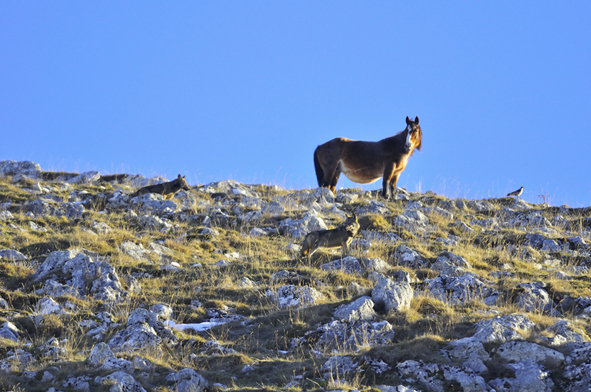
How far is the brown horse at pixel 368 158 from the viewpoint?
2261 centimetres

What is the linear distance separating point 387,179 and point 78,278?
13623 mm

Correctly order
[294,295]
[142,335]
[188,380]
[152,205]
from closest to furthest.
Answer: [188,380]
[142,335]
[294,295]
[152,205]

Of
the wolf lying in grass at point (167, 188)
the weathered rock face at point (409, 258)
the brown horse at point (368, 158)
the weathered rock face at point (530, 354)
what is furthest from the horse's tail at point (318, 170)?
the weathered rock face at point (530, 354)

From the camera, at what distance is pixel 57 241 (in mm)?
14789

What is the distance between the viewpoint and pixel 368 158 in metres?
23.3

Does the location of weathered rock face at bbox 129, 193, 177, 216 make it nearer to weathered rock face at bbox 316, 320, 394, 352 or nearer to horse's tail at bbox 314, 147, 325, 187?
horse's tail at bbox 314, 147, 325, 187

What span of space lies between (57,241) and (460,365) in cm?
1068

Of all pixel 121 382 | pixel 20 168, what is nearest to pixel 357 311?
pixel 121 382

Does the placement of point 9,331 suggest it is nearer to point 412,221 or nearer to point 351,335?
point 351,335

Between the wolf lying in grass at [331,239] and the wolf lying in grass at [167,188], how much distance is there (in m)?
9.13

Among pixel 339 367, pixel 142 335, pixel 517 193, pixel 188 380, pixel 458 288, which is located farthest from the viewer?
pixel 517 193

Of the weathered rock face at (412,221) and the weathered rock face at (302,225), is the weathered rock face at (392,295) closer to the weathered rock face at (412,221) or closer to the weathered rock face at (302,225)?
the weathered rock face at (302,225)

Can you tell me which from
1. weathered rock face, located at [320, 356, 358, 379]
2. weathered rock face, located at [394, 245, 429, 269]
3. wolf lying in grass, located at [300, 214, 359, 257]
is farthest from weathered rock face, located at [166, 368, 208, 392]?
weathered rock face, located at [394, 245, 429, 269]

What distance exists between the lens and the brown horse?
74.2 ft
